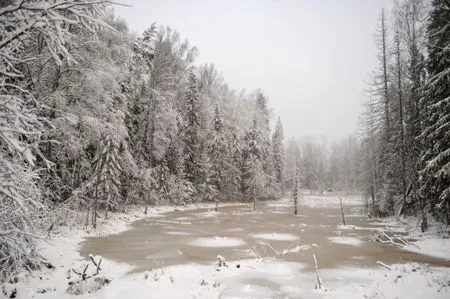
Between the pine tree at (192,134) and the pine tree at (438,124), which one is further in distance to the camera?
the pine tree at (192,134)

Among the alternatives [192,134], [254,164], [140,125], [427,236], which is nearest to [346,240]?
[427,236]

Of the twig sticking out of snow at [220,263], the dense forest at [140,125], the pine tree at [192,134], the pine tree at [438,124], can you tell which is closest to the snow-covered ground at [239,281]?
the twig sticking out of snow at [220,263]

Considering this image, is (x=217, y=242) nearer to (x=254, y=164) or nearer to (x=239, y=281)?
(x=239, y=281)

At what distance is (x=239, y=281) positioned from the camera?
11.2 metres

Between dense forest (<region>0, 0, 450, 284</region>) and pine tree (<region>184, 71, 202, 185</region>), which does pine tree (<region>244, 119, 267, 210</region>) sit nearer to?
dense forest (<region>0, 0, 450, 284</region>)

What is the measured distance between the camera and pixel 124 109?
2808 centimetres

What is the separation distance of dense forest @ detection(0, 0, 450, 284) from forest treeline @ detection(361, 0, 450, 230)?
0.11 metres

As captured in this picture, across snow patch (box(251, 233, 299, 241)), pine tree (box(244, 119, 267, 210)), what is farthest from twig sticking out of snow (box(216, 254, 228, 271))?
pine tree (box(244, 119, 267, 210))

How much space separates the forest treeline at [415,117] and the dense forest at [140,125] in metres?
0.11

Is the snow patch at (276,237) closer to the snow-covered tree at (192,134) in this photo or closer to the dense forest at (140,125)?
the dense forest at (140,125)

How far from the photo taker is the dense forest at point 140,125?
4570 mm

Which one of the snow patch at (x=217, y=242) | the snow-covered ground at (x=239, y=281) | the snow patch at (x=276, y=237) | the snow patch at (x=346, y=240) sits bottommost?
the snow patch at (x=276, y=237)

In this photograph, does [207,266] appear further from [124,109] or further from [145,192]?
[145,192]

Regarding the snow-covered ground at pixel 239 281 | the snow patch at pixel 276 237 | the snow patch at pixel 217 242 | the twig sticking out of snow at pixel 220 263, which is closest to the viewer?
the snow-covered ground at pixel 239 281
